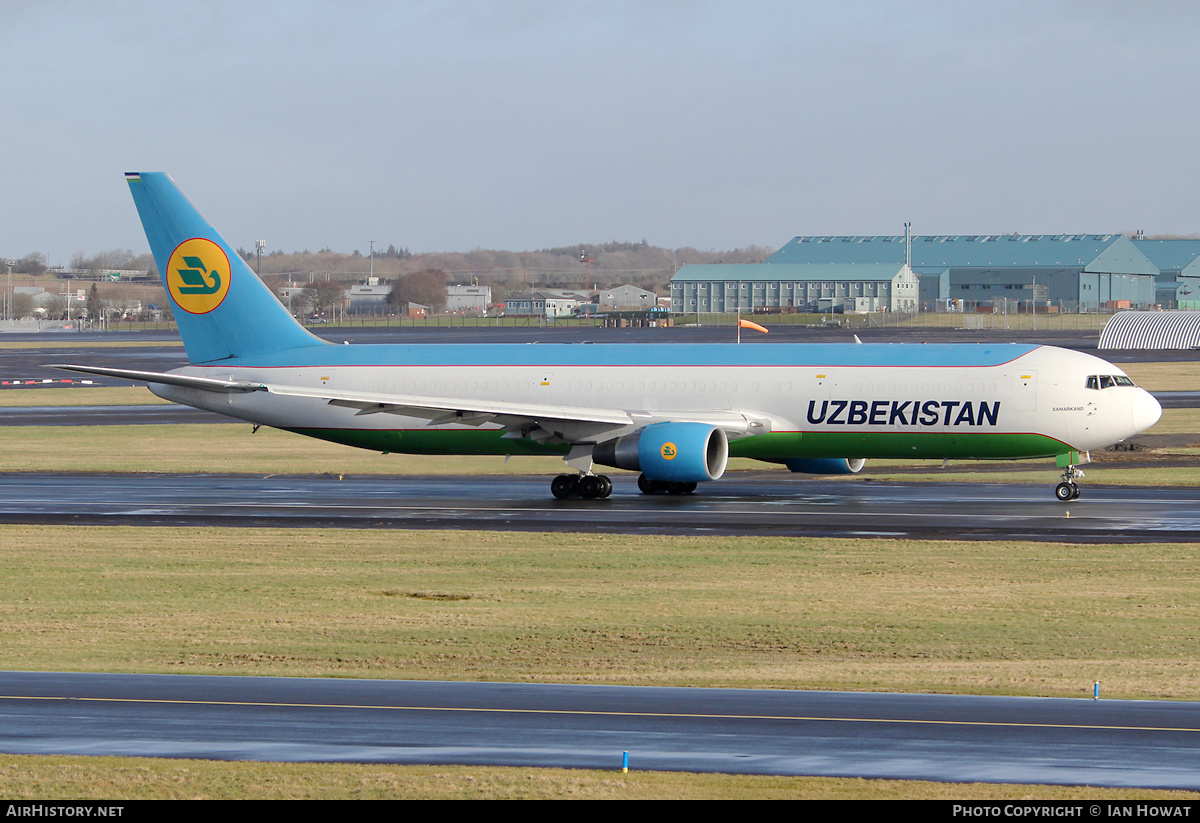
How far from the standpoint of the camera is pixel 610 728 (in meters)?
15.7

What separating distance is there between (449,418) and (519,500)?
319cm

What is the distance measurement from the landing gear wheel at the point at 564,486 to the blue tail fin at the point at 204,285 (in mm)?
10386

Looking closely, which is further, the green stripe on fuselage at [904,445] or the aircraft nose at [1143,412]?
the green stripe on fuselage at [904,445]

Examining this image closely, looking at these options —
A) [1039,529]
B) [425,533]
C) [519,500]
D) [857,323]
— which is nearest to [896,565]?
[1039,529]

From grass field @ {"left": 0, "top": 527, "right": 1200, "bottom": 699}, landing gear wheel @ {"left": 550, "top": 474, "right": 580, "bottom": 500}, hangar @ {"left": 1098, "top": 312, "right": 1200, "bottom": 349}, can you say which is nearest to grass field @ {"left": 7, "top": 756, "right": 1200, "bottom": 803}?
grass field @ {"left": 0, "top": 527, "right": 1200, "bottom": 699}

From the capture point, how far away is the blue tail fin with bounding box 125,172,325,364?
43.4 meters

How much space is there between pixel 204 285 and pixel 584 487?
14.1 metres

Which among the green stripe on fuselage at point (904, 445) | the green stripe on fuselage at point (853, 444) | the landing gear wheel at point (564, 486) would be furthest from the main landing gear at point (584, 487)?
the green stripe on fuselage at point (904, 445)

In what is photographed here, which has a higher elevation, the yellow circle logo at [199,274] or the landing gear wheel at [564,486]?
the yellow circle logo at [199,274]

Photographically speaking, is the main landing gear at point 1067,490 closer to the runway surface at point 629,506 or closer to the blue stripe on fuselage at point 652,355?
the runway surface at point 629,506

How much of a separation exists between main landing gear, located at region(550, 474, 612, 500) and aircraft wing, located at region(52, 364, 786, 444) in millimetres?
1094

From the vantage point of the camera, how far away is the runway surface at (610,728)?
14188 millimetres

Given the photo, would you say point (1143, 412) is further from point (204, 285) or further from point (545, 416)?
point (204, 285)

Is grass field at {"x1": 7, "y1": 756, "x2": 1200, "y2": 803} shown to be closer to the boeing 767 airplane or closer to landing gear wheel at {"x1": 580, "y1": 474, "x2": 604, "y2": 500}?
the boeing 767 airplane
